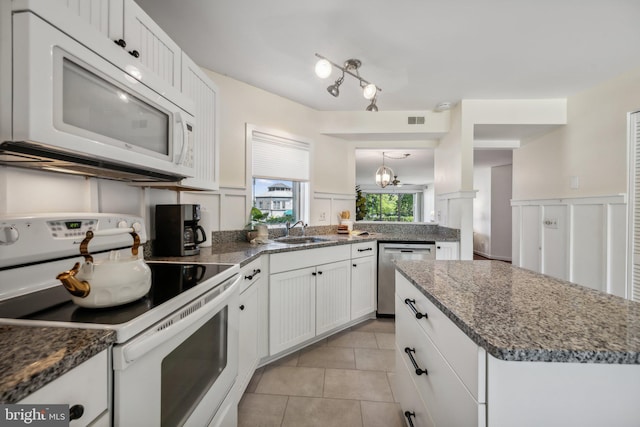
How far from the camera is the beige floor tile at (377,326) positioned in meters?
2.69

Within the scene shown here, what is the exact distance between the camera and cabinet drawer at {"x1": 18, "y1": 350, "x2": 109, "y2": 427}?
19.9 inches

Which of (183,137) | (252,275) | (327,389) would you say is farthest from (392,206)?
(183,137)

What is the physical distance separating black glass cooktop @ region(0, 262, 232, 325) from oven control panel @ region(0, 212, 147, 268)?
135mm

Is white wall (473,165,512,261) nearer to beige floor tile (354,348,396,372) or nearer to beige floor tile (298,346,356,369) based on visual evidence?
beige floor tile (354,348,396,372)

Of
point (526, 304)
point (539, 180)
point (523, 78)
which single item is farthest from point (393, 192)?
point (526, 304)

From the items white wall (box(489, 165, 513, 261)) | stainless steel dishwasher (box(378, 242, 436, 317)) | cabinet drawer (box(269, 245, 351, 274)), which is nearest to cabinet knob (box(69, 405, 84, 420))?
Answer: cabinet drawer (box(269, 245, 351, 274))

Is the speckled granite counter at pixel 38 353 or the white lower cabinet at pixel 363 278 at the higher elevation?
the speckled granite counter at pixel 38 353

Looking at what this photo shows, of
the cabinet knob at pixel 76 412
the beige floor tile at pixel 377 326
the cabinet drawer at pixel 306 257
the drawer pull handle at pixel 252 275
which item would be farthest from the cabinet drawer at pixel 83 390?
the beige floor tile at pixel 377 326

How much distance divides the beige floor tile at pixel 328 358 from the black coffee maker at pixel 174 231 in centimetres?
122

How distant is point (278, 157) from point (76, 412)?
2.48 metres

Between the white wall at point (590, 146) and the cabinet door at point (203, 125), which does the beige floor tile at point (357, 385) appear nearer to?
the cabinet door at point (203, 125)

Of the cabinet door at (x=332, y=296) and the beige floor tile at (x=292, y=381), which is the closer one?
the beige floor tile at (x=292, y=381)

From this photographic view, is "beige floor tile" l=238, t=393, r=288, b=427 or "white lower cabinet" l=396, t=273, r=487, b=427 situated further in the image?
"beige floor tile" l=238, t=393, r=288, b=427

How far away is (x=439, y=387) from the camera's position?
931 mm
